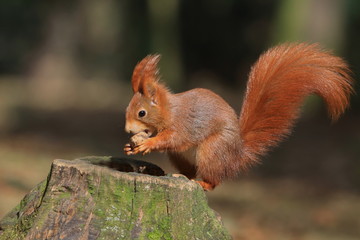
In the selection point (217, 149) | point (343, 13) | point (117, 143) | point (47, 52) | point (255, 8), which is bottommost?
point (217, 149)

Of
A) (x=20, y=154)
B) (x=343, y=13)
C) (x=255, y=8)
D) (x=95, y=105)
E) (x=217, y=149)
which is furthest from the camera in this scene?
(x=255, y=8)

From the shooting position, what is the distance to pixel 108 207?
231 centimetres

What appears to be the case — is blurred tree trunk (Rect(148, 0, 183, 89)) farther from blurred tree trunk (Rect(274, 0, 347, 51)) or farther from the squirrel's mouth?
the squirrel's mouth

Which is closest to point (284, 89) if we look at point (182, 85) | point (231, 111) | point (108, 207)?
point (231, 111)

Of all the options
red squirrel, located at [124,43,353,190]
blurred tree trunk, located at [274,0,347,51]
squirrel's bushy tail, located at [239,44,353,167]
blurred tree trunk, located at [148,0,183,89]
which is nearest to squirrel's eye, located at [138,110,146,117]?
red squirrel, located at [124,43,353,190]

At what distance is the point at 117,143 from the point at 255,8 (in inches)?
245

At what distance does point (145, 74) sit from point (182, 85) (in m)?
10.6

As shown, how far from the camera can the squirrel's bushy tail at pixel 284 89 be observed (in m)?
2.87

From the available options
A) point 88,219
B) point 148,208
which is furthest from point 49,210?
point 148,208

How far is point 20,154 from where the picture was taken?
23.8 feet

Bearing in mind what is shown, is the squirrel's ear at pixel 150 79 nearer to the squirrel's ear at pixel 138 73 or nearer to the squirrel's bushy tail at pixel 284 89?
the squirrel's ear at pixel 138 73

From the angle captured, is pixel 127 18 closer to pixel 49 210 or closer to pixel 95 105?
pixel 95 105

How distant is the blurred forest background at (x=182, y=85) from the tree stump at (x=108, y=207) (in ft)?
6.98

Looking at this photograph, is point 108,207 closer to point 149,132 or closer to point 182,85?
point 149,132
